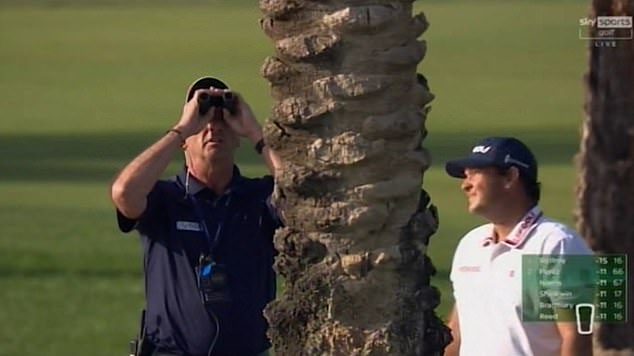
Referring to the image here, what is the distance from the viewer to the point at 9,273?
17.8 m

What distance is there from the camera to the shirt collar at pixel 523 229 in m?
7.14

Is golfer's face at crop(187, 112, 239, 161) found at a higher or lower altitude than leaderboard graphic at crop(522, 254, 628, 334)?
higher

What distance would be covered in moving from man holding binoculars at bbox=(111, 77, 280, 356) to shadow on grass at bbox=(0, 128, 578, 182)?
17.8 m

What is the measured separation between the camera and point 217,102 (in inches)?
275

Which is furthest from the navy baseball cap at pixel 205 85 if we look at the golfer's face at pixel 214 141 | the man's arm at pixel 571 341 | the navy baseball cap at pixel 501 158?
the man's arm at pixel 571 341

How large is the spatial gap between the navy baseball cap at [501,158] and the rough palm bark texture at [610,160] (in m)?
3.20

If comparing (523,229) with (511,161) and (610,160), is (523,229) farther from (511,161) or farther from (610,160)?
(610,160)

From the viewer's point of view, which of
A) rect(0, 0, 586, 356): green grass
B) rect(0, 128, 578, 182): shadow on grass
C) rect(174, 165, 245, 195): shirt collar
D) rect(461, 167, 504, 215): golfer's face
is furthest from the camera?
rect(0, 128, 578, 182): shadow on grass

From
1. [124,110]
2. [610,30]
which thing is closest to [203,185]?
[610,30]

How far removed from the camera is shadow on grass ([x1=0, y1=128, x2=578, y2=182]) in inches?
1023

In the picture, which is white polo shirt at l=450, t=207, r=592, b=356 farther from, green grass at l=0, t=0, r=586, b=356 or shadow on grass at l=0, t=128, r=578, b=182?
shadow on grass at l=0, t=128, r=578, b=182

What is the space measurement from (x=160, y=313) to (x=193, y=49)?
38251mm

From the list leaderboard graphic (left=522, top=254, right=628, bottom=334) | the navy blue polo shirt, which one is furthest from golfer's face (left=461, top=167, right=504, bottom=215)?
the navy blue polo shirt

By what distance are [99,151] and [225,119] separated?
21294 mm
